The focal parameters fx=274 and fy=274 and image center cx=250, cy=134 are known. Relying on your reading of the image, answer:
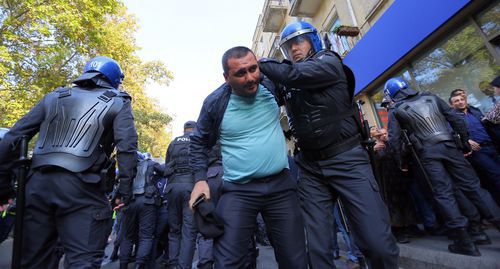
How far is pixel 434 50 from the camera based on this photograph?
225 inches

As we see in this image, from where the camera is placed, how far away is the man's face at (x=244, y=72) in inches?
76.9

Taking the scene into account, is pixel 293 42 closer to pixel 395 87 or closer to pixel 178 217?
pixel 395 87

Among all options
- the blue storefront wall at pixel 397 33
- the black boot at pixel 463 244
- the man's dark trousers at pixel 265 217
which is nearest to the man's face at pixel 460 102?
the blue storefront wall at pixel 397 33

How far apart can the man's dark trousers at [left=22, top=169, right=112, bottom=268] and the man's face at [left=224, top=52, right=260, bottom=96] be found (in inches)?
52.6

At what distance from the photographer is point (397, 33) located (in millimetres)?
5828

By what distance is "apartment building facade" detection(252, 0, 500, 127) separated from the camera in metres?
4.68

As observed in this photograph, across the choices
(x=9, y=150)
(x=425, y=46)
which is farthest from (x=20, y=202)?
(x=425, y=46)

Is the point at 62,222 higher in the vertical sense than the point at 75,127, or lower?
lower

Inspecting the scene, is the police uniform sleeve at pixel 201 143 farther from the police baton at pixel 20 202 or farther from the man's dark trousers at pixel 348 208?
the police baton at pixel 20 202

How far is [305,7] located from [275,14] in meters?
3.76

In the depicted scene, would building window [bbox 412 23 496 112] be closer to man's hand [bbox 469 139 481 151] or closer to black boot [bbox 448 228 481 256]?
man's hand [bbox 469 139 481 151]

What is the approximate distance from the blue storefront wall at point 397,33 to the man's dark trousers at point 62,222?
5.86m

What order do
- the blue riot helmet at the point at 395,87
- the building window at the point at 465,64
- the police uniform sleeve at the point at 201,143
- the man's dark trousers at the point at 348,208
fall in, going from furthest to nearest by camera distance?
the building window at the point at 465,64 < the blue riot helmet at the point at 395,87 < the police uniform sleeve at the point at 201,143 < the man's dark trousers at the point at 348,208

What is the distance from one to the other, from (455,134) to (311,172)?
7.52ft
